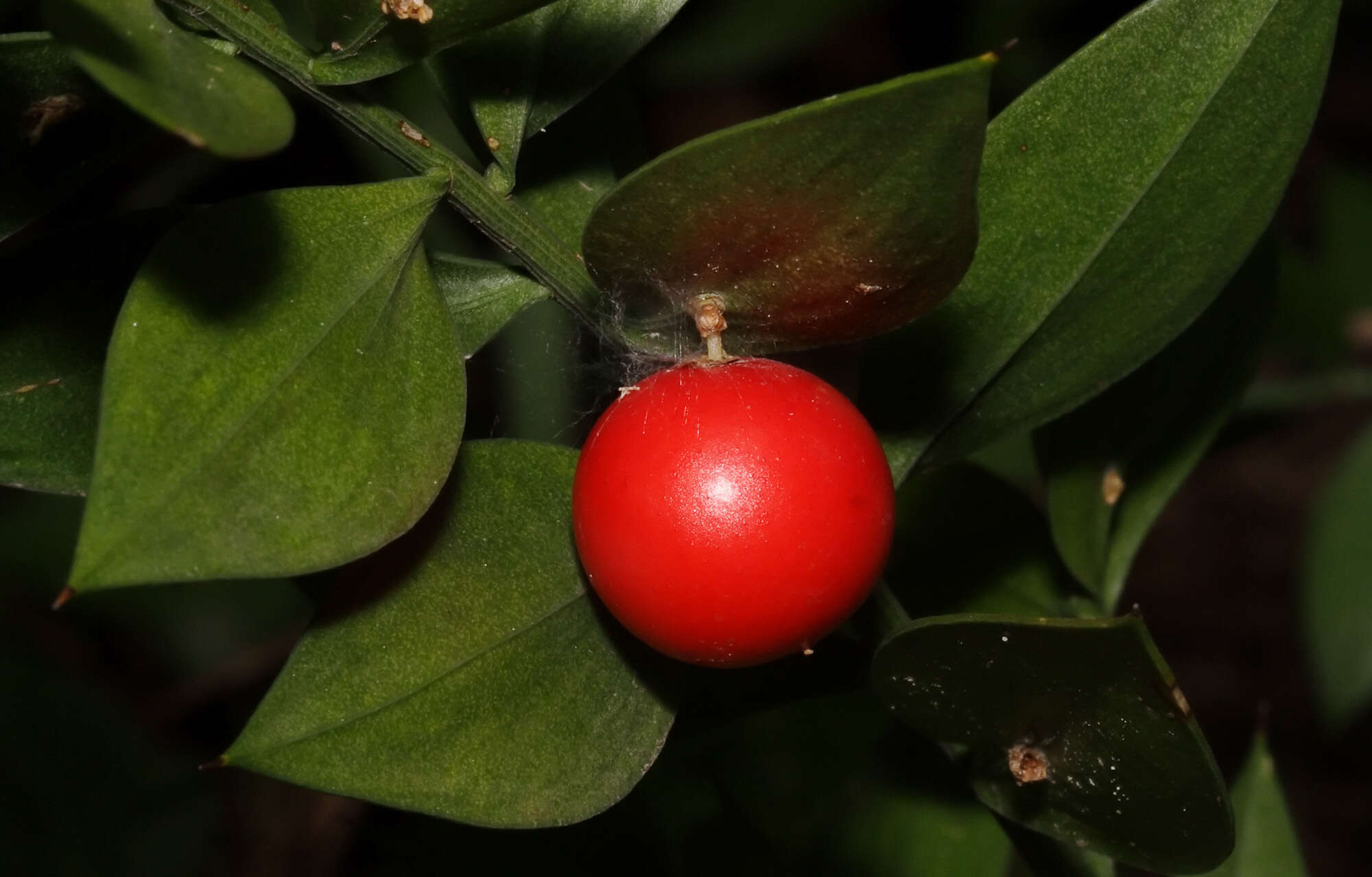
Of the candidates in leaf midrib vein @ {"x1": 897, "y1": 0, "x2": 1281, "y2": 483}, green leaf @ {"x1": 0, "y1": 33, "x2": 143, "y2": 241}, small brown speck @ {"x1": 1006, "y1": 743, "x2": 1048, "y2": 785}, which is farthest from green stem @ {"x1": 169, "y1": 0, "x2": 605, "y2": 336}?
small brown speck @ {"x1": 1006, "y1": 743, "x2": 1048, "y2": 785}

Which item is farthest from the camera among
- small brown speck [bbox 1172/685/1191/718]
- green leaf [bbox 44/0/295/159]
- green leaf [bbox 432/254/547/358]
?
green leaf [bbox 432/254/547/358]

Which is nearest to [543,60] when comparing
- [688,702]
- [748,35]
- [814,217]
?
[814,217]

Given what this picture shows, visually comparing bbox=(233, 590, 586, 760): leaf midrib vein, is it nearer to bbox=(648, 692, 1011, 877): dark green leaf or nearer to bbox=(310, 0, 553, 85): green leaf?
bbox=(310, 0, 553, 85): green leaf

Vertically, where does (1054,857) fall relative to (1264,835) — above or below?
above

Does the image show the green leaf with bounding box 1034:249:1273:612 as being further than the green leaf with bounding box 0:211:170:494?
Yes

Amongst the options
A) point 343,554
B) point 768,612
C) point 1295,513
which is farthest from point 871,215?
point 1295,513

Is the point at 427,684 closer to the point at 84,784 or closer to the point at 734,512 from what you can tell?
the point at 734,512

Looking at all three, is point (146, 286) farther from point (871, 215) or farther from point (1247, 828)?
point (1247, 828)

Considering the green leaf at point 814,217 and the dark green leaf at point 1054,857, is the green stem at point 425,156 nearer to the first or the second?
the green leaf at point 814,217
